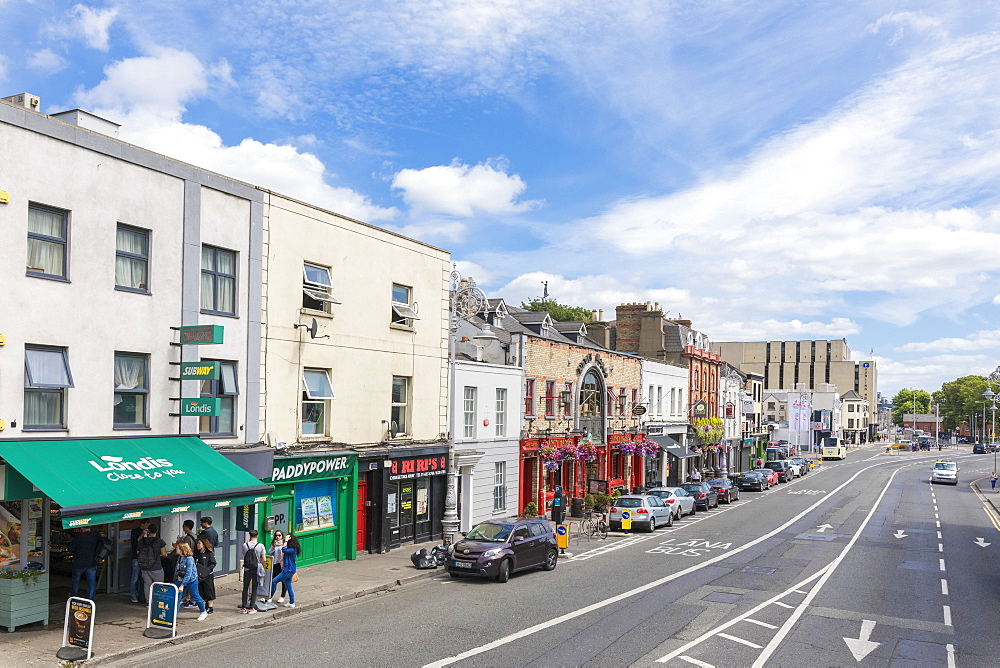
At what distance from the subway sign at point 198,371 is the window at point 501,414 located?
1605 cm

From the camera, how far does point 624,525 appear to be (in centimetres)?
3303

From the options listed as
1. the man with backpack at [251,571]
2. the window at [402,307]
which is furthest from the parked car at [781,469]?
the man with backpack at [251,571]

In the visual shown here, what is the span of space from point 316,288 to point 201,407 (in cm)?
619

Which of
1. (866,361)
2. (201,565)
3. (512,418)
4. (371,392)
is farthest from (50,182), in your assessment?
(866,361)

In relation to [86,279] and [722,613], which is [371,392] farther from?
[722,613]

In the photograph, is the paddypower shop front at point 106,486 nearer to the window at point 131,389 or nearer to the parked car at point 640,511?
the window at point 131,389

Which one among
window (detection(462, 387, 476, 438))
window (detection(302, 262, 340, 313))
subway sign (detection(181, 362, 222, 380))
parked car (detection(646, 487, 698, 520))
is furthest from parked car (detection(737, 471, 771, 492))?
subway sign (detection(181, 362, 222, 380))

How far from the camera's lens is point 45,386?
15.8 metres

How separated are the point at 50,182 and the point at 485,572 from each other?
13.4 m

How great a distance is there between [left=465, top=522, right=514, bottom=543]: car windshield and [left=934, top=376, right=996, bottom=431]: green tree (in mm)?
160333

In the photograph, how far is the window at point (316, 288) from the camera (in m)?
22.9

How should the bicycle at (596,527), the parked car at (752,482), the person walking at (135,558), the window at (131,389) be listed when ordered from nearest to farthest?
the person walking at (135,558)
the window at (131,389)
the bicycle at (596,527)
the parked car at (752,482)

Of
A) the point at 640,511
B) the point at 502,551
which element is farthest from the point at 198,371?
the point at 640,511

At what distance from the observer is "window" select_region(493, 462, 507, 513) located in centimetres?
3277
